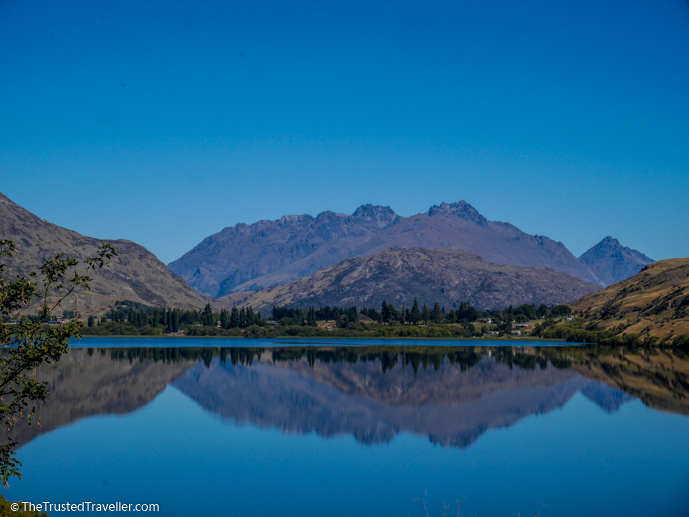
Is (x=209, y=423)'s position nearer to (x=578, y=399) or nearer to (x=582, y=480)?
(x=582, y=480)

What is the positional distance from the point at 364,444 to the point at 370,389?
116 feet

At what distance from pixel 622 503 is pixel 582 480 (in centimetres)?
479

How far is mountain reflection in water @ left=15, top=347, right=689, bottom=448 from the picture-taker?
62.2 metres

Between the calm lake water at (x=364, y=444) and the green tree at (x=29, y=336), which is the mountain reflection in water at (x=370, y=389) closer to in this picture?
the calm lake water at (x=364, y=444)

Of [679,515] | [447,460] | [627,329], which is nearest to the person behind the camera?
[679,515]

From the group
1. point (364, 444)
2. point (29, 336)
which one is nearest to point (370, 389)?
point (364, 444)

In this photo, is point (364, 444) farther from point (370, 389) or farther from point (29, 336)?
point (370, 389)

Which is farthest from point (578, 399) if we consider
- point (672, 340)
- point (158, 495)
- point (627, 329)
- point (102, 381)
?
point (627, 329)

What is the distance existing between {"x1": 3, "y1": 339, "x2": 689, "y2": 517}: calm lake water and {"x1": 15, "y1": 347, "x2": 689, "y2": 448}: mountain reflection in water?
0.43m

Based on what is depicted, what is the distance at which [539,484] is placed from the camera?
129ft

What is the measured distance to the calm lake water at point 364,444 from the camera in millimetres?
36625

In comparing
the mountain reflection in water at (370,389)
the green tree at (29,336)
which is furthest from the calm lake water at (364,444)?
the green tree at (29,336)

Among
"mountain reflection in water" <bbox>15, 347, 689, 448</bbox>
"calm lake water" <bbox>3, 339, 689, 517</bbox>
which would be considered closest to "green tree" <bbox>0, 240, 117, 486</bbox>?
"calm lake water" <bbox>3, 339, 689, 517</bbox>

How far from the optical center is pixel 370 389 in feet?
Result: 285
